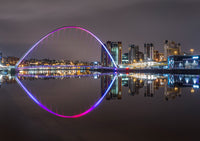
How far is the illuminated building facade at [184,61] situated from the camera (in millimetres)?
76150

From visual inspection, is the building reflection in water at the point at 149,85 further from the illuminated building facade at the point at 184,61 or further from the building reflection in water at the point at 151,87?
the illuminated building facade at the point at 184,61

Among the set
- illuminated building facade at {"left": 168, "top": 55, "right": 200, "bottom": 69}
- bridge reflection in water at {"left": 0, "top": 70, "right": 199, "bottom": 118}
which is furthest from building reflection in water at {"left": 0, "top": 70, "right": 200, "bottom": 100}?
illuminated building facade at {"left": 168, "top": 55, "right": 200, "bottom": 69}

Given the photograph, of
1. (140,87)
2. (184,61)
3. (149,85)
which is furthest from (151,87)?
(184,61)

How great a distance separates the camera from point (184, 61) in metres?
81.3

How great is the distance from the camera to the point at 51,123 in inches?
283

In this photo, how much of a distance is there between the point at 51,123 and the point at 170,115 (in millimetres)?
4707

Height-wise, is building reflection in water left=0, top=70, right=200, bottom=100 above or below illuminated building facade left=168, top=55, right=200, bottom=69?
below

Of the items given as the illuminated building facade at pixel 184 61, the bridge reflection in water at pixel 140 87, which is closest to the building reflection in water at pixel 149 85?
the bridge reflection in water at pixel 140 87

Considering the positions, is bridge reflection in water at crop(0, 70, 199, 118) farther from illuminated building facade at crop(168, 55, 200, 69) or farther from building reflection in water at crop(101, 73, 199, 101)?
illuminated building facade at crop(168, 55, 200, 69)

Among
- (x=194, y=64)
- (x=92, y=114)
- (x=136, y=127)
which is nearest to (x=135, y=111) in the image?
(x=92, y=114)

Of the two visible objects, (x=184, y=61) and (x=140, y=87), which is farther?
(x=184, y=61)

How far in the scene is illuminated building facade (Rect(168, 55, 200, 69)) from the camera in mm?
76150

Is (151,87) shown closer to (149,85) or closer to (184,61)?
(149,85)

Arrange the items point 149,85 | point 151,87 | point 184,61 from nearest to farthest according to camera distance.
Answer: point 151,87, point 149,85, point 184,61
